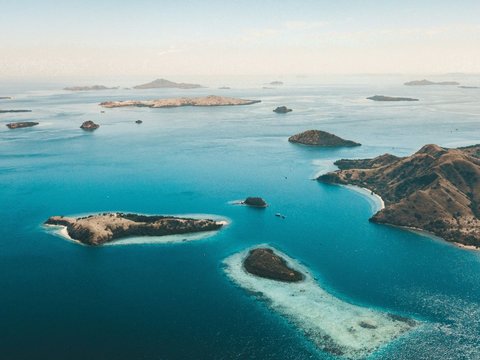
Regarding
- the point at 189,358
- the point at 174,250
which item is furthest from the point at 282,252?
the point at 189,358

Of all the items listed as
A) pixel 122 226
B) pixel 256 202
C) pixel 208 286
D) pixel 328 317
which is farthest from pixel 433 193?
pixel 122 226

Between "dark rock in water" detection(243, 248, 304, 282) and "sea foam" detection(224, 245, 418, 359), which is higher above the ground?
"dark rock in water" detection(243, 248, 304, 282)

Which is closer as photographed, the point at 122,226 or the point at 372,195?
the point at 122,226

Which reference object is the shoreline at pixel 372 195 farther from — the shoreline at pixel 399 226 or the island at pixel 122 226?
the island at pixel 122 226

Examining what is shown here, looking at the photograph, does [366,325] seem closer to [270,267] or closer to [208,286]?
[270,267]

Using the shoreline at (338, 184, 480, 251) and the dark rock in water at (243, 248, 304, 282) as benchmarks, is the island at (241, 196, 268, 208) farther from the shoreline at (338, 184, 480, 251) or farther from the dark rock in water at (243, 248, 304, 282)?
the dark rock in water at (243, 248, 304, 282)

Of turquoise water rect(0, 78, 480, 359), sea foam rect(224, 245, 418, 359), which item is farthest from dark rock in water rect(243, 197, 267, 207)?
sea foam rect(224, 245, 418, 359)

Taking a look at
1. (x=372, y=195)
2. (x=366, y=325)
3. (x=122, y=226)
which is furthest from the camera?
(x=372, y=195)
